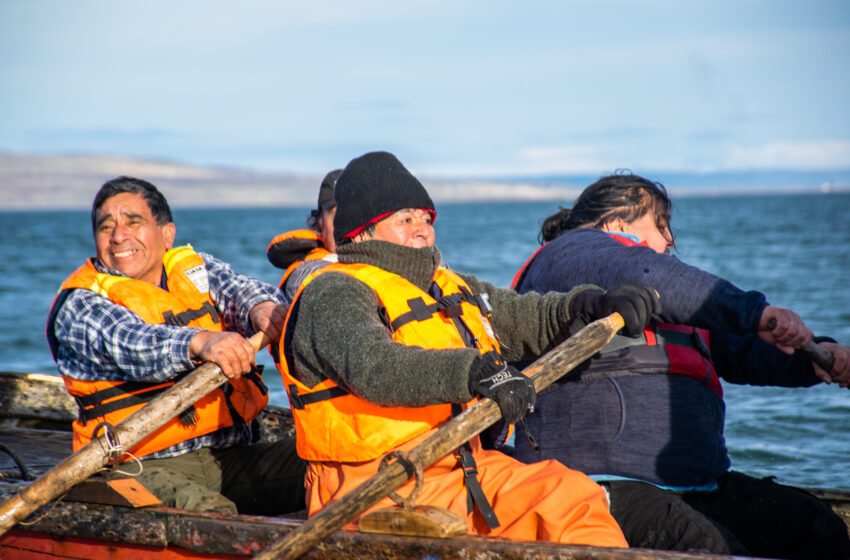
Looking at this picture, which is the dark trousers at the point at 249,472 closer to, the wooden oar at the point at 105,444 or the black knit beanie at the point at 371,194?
the wooden oar at the point at 105,444

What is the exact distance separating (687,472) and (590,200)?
1246mm

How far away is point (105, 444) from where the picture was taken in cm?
355

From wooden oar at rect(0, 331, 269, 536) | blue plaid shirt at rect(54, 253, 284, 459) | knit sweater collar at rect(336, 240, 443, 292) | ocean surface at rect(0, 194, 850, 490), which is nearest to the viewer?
knit sweater collar at rect(336, 240, 443, 292)

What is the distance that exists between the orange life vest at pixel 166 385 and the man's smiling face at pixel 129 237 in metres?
0.09

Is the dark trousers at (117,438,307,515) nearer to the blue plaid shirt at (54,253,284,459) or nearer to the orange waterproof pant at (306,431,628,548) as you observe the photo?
the blue plaid shirt at (54,253,284,459)

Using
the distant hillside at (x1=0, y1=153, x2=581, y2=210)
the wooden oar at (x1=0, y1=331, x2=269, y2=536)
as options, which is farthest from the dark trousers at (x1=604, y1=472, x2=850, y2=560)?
the distant hillside at (x1=0, y1=153, x2=581, y2=210)

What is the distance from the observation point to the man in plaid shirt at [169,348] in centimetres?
376

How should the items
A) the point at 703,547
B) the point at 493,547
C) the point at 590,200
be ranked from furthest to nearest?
1. the point at 590,200
2. the point at 703,547
3. the point at 493,547

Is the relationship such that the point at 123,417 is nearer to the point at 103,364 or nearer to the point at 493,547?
the point at 103,364

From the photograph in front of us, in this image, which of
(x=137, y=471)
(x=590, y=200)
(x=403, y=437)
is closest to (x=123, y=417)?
(x=137, y=471)

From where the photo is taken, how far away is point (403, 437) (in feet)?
9.79

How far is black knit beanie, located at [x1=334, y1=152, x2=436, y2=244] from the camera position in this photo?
3225 millimetres

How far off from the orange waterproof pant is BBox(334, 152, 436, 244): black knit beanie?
805mm

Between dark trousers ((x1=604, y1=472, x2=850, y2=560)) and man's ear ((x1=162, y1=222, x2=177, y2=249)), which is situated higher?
man's ear ((x1=162, y1=222, x2=177, y2=249))
